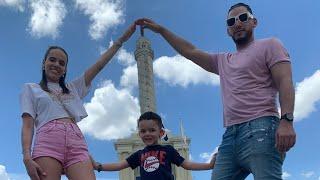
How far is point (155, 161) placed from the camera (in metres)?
6.76

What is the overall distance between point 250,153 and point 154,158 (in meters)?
1.93

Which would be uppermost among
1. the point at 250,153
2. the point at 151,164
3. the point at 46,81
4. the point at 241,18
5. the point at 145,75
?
the point at 145,75

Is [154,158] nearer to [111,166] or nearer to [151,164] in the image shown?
[151,164]

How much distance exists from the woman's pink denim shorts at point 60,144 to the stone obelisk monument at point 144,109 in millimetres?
43658

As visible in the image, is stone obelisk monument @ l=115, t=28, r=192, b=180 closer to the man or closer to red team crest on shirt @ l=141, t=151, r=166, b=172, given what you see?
red team crest on shirt @ l=141, t=151, r=166, b=172

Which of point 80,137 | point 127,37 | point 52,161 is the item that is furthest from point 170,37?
point 52,161

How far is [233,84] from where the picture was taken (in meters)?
5.64

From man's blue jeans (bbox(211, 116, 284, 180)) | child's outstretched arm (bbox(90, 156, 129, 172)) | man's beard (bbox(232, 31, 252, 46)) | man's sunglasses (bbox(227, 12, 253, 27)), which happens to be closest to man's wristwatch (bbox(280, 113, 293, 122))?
man's blue jeans (bbox(211, 116, 284, 180))

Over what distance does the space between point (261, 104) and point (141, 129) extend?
2.08 metres

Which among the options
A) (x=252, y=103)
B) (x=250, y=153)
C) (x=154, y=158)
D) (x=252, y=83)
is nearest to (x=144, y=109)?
(x=154, y=158)

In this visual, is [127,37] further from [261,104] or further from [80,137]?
[261,104]

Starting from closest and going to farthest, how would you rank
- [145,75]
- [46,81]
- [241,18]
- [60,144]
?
1. [241,18]
2. [60,144]
3. [46,81]
4. [145,75]

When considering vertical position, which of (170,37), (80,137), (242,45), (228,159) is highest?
(170,37)

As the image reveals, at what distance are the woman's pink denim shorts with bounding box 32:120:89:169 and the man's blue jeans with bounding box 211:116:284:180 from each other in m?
1.64
